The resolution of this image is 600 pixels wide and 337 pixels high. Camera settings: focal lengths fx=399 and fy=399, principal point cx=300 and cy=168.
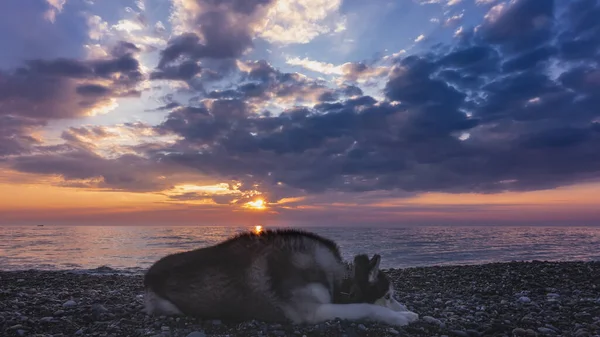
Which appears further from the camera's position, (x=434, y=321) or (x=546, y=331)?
(x=434, y=321)

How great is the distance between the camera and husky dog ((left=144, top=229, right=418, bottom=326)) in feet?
20.9

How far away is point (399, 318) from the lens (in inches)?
261

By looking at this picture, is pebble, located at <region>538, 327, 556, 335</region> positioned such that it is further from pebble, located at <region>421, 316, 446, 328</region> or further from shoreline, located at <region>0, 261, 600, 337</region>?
pebble, located at <region>421, 316, 446, 328</region>

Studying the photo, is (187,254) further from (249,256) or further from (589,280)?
(589,280)

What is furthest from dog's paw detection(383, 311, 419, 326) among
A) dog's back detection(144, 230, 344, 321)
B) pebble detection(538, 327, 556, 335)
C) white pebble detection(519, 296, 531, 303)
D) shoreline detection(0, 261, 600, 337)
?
white pebble detection(519, 296, 531, 303)

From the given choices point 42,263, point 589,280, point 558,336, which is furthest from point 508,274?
point 42,263

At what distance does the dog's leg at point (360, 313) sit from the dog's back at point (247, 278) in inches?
→ 8.0

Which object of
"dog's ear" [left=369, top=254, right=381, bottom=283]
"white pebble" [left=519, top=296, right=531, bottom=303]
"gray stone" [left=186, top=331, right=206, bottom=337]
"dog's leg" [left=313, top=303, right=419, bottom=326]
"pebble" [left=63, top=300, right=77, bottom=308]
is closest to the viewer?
"gray stone" [left=186, top=331, right=206, bottom=337]

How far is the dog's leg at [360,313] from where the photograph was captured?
6.27 m

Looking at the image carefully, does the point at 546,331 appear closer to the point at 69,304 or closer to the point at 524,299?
the point at 524,299

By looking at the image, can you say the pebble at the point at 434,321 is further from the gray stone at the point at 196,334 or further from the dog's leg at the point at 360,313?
the gray stone at the point at 196,334

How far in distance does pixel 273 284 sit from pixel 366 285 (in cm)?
170

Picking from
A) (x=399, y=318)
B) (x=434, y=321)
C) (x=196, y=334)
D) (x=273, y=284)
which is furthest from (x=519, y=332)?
(x=196, y=334)

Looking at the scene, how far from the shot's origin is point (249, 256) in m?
6.68
